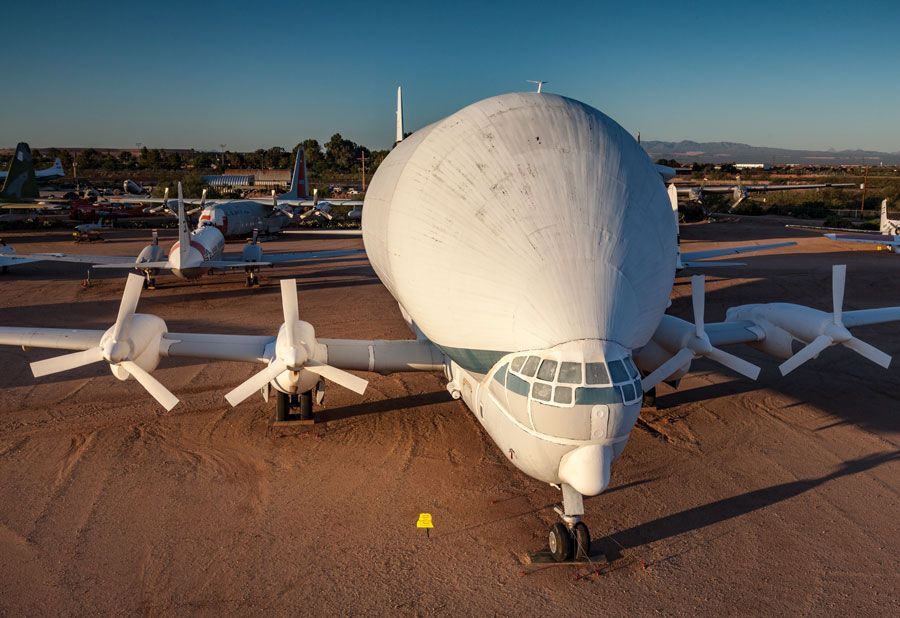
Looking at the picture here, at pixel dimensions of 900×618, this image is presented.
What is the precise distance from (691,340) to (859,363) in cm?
1066

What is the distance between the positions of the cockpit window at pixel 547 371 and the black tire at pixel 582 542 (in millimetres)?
2715

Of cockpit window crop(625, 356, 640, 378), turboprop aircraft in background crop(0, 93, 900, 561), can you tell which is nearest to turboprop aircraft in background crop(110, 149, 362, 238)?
turboprop aircraft in background crop(0, 93, 900, 561)

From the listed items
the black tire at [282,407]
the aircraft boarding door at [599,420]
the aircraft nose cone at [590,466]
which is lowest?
the black tire at [282,407]

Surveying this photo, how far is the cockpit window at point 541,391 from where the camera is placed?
328 inches

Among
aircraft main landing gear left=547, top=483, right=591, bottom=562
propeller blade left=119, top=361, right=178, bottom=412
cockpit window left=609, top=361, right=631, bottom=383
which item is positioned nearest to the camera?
cockpit window left=609, top=361, right=631, bottom=383

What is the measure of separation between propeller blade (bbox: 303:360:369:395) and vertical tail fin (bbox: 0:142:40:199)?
5577 centimetres

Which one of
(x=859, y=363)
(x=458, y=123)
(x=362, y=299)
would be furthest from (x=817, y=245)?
(x=458, y=123)

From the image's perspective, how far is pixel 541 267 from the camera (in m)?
8.93

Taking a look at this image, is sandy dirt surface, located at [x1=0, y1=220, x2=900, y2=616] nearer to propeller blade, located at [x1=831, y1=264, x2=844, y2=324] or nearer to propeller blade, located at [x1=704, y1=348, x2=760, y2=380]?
propeller blade, located at [x1=704, y1=348, x2=760, y2=380]

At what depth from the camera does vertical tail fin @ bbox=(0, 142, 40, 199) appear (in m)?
54.0

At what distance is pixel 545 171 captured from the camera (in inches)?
383

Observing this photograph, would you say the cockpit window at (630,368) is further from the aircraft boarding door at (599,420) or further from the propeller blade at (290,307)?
the propeller blade at (290,307)

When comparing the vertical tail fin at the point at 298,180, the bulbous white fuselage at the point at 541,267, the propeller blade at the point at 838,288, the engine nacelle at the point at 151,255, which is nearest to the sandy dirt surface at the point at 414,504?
the bulbous white fuselage at the point at 541,267

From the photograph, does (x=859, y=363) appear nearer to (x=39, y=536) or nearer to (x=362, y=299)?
(x=362, y=299)
